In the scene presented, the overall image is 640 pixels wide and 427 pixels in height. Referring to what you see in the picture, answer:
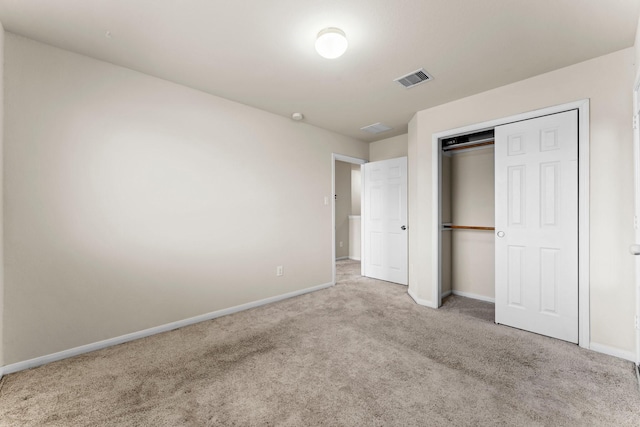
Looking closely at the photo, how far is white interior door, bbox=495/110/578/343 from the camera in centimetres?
257

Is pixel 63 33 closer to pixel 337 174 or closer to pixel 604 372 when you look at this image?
pixel 604 372

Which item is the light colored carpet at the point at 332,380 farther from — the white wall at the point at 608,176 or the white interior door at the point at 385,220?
the white interior door at the point at 385,220

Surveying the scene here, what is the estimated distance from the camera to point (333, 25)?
201 centimetres

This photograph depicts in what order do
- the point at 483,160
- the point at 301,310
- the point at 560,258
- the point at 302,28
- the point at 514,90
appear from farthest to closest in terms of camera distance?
1. the point at 483,160
2. the point at 301,310
3. the point at 514,90
4. the point at 560,258
5. the point at 302,28

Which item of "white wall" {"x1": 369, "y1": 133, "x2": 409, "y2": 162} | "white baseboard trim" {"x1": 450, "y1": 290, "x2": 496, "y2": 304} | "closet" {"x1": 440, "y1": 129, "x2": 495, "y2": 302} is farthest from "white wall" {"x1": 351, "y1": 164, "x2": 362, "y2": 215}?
"white baseboard trim" {"x1": 450, "y1": 290, "x2": 496, "y2": 304}

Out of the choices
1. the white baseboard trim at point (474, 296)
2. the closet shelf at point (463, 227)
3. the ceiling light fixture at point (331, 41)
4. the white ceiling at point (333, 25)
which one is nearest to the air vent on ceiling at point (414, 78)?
the white ceiling at point (333, 25)

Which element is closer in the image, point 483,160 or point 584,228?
point 584,228

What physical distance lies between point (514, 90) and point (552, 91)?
1.05 feet

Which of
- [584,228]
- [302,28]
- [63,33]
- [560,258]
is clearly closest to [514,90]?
[584,228]

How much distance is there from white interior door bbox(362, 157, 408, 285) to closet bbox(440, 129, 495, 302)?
683 mm

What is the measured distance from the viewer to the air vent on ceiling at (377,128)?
425cm

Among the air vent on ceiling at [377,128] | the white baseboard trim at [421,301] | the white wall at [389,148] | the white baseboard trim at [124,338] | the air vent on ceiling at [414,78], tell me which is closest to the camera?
the white baseboard trim at [124,338]

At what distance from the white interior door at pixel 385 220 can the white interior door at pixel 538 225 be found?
1685 millimetres

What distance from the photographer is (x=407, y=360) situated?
7.41 ft
